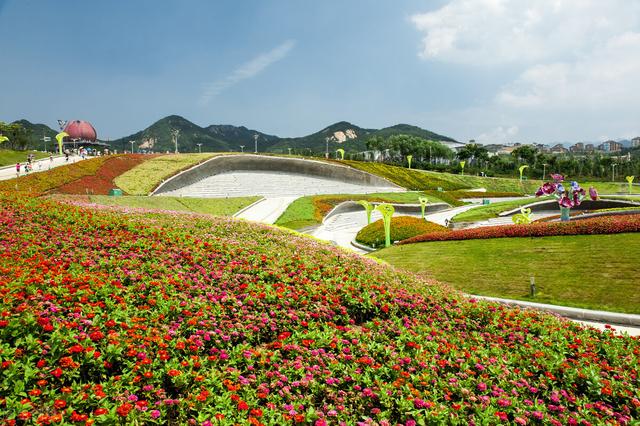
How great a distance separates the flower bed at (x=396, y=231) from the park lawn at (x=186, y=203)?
12.2 meters

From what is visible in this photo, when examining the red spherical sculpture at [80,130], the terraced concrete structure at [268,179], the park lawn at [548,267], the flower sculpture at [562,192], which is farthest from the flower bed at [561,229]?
the red spherical sculpture at [80,130]

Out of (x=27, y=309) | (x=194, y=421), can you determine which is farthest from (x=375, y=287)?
(x=27, y=309)

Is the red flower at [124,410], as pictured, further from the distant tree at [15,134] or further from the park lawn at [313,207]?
the distant tree at [15,134]

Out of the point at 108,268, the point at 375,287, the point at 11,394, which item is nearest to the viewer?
the point at 11,394

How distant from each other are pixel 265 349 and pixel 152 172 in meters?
39.4

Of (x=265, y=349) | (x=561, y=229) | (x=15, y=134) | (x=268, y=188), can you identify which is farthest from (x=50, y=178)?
(x=15, y=134)

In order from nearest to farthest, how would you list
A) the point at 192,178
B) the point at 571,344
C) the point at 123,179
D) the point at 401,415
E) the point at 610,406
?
the point at 401,415 → the point at 610,406 → the point at 571,344 → the point at 123,179 → the point at 192,178

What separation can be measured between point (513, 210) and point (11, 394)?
131 feet

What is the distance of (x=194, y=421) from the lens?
3.77 m

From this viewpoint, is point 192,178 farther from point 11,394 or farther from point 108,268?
point 11,394

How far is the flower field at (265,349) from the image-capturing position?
402 centimetres

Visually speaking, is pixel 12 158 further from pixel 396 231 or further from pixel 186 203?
pixel 396 231

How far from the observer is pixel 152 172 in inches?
1601

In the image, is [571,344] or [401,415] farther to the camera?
[571,344]
